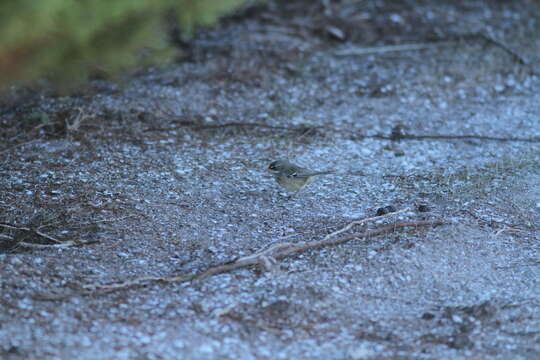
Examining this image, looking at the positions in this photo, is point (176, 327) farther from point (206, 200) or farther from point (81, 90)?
point (81, 90)

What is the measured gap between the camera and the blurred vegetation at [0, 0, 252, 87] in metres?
3.71

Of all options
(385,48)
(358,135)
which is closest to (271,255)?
(358,135)

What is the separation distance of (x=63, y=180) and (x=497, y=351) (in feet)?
9.51

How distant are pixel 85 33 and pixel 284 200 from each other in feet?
5.79

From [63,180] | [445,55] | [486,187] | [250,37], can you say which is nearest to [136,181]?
[63,180]

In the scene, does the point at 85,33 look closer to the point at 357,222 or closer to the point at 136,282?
the point at 136,282

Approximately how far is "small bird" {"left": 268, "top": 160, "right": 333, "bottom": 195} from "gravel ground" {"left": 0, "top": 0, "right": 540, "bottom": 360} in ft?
0.27

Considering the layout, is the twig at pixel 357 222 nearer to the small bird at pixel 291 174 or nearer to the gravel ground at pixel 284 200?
the gravel ground at pixel 284 200

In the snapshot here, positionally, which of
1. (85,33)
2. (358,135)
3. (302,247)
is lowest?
(358,135)

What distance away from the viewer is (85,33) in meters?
4.60

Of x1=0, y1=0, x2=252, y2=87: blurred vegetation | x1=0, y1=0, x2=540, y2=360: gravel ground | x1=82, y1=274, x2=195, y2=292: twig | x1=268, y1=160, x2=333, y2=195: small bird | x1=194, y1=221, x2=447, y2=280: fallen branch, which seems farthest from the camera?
x1=268, y1=160, x2=333, y2=195: small bird

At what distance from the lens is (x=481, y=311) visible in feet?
10.8

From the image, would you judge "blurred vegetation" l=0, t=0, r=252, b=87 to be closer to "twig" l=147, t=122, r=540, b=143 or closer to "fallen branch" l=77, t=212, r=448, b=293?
"twig" l=147, t=122, r=540, b=143

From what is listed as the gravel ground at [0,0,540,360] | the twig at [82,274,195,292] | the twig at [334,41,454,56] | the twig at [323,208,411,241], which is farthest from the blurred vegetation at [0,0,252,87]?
the twig at [323,208,411,241]
